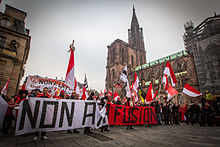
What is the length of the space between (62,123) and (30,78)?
323 inches

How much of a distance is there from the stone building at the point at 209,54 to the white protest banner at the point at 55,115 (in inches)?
917

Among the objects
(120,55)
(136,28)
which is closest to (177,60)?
(120,55)

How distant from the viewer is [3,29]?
13.0 m

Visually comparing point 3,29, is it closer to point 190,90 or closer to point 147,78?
→ point 190,90

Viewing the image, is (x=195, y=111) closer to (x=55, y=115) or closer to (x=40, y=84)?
(x=55, y=115)

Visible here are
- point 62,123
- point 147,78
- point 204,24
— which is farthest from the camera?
point 147,78

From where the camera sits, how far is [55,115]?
4316mm

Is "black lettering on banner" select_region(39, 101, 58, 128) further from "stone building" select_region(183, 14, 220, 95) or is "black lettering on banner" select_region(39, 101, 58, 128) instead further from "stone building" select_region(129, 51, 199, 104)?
"stone building" select_region(129, 51, 199, 104)

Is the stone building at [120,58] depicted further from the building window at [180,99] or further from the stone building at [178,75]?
the building window at [180,99]

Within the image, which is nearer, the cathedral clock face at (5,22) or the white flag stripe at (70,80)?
the white flag stripe at (70,80)

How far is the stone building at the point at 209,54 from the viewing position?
19.7m

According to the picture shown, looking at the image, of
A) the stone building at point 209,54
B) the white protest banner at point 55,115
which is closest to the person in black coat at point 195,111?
the white protest banner at point 55,115

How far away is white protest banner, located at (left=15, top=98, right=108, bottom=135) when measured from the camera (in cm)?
375

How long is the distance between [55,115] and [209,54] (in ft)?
92.0
